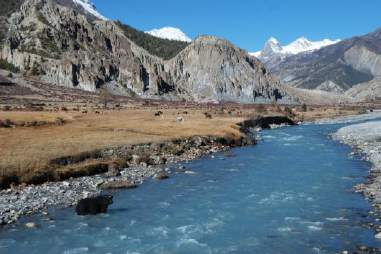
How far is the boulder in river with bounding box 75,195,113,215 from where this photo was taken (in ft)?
109

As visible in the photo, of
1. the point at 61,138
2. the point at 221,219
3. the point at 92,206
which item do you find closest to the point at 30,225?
the point at 92,206

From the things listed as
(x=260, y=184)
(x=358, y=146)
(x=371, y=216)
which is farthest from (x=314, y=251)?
(x=358, y=146)

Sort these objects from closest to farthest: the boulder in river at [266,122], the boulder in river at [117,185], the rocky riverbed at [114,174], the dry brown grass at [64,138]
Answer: the rocky riverbed at [114,174], the boulder in river at [117,185], the dry brown grass at [64,138], the boulder in river at [266,122]

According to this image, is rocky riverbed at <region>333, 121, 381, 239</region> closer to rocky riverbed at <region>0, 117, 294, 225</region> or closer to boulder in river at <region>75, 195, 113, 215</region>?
rocky riverbed at <region>0, 117, 294, 225</region>

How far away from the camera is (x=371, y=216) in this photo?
32.0m

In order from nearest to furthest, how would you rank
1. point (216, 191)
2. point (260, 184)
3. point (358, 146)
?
point (216, 191)
point (260, 184)
point (358, 146)

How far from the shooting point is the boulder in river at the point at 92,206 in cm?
3309

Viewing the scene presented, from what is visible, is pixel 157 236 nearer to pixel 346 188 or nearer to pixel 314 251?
pixel 314 251

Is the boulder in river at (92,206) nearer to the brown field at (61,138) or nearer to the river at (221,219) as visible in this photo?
the river at (221,219)

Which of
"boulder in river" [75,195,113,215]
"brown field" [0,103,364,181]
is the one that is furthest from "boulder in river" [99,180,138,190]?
"boulder in river" [75,195,113,215]

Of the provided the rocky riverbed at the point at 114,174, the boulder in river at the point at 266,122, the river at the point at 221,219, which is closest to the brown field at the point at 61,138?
the rocky riverbed at the point at 114,174

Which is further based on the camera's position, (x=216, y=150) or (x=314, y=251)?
(x=216, y=150)

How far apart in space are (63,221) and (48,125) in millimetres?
47929

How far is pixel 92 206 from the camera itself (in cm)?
3353
